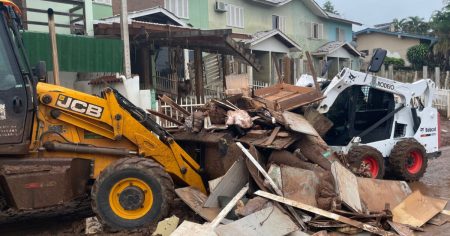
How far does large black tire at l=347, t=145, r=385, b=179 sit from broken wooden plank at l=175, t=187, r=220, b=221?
3.00 meters

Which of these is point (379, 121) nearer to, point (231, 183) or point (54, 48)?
point (231, 183)

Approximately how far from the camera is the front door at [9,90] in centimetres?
551

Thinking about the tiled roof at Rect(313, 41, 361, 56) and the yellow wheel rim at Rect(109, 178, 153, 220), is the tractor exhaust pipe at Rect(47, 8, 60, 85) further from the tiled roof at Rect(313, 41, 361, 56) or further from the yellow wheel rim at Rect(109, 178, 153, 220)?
the tiled roof at Rect(313, 41, 361, 56)

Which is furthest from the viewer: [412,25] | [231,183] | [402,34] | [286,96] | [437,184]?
[412,25]

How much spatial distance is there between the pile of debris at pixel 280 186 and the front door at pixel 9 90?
2.14 metres

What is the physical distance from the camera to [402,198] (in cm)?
686

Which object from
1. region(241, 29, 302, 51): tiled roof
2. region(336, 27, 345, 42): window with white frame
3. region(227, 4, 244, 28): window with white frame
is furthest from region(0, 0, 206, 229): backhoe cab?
region(336, 27, 345, 42): window with white frame

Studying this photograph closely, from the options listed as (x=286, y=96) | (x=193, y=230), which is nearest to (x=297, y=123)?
(x=286, y=96)

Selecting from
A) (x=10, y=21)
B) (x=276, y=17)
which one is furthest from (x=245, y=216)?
(x=276, y=17)

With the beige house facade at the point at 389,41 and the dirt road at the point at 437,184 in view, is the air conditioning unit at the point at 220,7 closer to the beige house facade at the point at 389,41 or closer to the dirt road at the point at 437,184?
the beige house facade at the point at 389,41

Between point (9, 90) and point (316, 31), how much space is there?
29.8 metres

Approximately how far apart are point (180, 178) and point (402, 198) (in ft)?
10.3

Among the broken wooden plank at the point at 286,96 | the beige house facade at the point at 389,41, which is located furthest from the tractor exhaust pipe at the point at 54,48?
the beige house facade at the point at 389,41

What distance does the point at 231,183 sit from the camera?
253 inches
